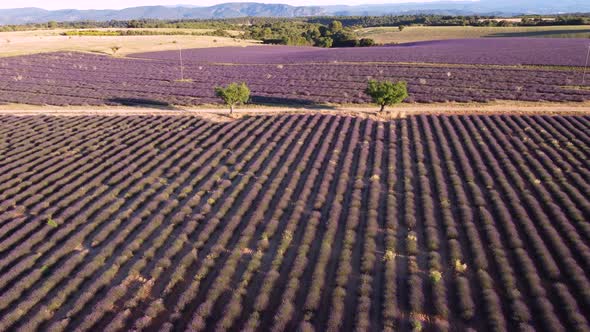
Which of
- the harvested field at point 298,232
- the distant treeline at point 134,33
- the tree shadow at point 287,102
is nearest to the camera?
the harvested field at point 298,232

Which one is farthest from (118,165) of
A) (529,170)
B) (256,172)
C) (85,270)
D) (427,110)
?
(427,110)

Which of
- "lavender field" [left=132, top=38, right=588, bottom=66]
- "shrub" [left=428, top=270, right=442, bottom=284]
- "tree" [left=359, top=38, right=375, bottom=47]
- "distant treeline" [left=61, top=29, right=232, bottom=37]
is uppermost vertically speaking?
"distant treeline" [left=61, top=29, right=232, bottom=37]

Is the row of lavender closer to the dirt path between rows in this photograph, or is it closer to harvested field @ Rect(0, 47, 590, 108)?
harvested field @ Rect(0, 47, 590, 108)

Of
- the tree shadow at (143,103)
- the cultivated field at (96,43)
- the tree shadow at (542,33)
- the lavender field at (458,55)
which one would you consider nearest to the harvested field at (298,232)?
the tree shadow at (143,103)

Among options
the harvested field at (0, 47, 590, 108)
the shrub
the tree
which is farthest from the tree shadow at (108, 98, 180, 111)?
the tree

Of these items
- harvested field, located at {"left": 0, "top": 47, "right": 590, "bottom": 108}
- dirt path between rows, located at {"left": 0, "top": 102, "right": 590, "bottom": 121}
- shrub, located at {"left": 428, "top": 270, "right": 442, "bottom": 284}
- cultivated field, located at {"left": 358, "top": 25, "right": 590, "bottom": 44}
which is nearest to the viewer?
shrub, located at {"left": 428, "top": 270, "right": 442, "bottom": 284}

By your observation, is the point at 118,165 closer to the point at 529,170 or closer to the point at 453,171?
the point at 453,171

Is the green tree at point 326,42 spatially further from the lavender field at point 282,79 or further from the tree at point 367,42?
the lavender field at point 282,79
